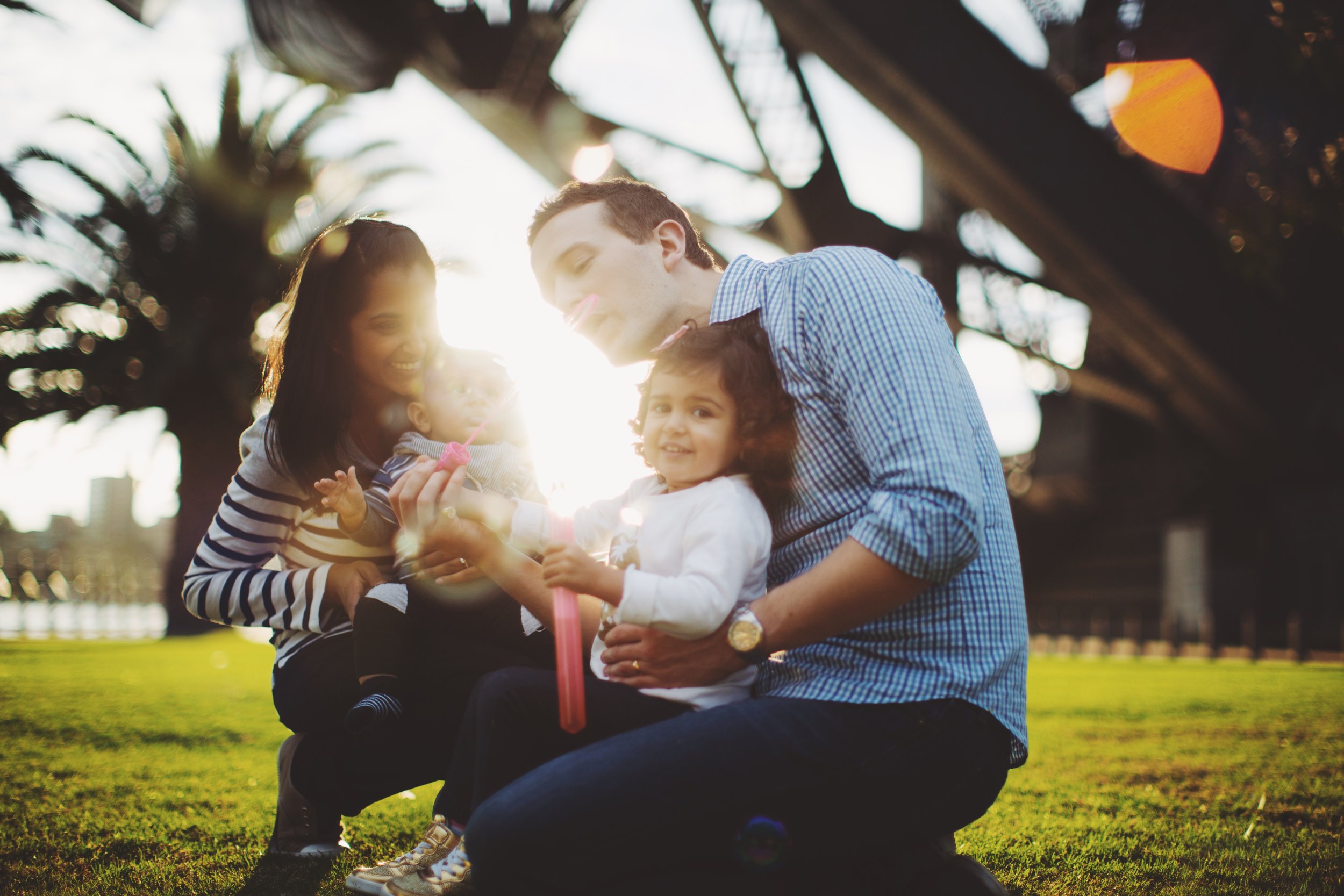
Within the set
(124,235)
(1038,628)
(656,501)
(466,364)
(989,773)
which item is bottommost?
(1038,628)

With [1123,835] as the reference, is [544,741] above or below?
above

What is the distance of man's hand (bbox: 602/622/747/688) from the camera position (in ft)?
5.17

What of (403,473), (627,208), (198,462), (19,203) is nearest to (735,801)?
(403,473)

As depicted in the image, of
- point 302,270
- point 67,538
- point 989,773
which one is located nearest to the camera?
point 989,773

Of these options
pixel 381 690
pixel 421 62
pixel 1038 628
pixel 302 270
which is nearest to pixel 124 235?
pixel 421 62

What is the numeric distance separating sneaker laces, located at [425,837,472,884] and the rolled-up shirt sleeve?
103 cm

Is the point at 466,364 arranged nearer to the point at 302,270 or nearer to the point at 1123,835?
the point at 302,270

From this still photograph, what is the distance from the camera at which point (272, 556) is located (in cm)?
251

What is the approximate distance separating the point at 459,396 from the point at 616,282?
29.6 inches

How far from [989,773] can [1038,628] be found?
50.6 feet

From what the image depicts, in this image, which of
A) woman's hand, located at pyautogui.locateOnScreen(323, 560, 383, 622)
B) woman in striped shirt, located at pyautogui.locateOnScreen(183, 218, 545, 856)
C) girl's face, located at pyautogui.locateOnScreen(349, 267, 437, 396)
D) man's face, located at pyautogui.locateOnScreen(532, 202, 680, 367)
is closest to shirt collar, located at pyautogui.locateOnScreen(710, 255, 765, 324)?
man's face, located at pyautogui.locateOnScreen(532, 202, 680, 367)

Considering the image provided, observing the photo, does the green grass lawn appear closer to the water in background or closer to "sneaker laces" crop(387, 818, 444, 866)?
"sneaker laces" crop(387, 818, 444, 866)

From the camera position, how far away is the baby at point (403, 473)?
2125 mm

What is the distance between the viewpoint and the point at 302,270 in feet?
8.38
